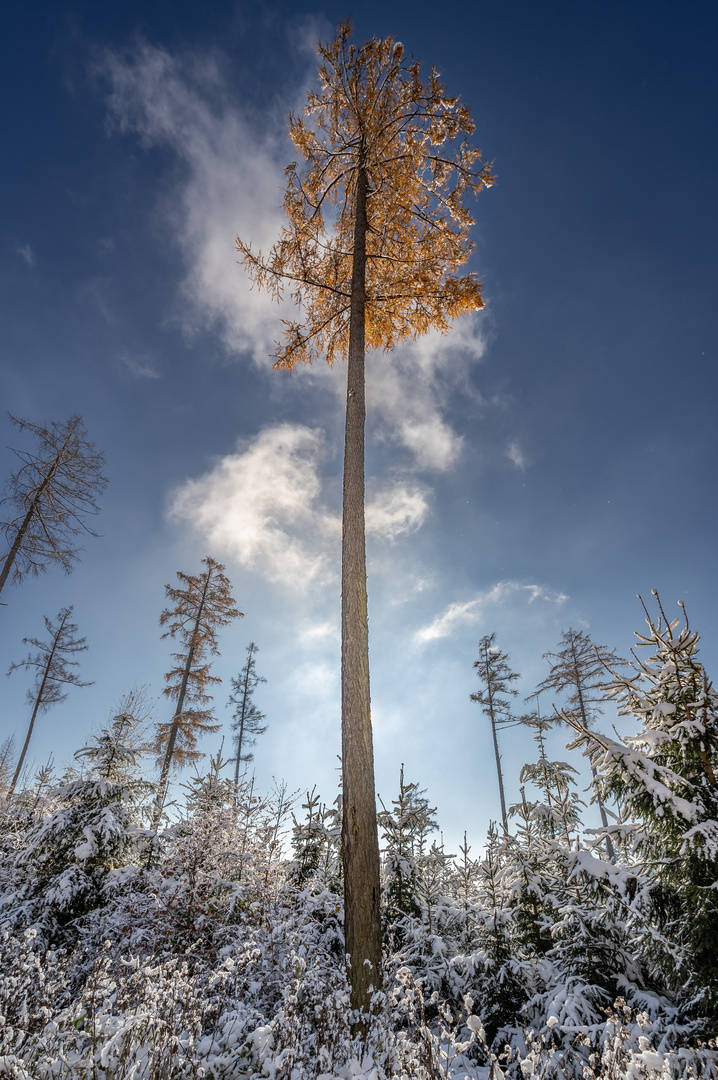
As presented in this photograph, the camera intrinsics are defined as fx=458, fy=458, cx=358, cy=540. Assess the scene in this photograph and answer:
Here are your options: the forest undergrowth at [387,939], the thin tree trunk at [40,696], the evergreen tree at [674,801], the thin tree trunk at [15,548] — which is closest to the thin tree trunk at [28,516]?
the thin tree trunk at [15,548]

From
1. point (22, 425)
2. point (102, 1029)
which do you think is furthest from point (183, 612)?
point (102, 1029)

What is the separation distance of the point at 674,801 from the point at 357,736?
2.71 m

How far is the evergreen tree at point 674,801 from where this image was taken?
3.30m

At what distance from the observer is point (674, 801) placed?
3447mm

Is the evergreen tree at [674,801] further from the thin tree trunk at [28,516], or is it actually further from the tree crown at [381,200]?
the thin tree trunk at [28,516]

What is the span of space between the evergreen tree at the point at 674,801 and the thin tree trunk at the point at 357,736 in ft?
6.91

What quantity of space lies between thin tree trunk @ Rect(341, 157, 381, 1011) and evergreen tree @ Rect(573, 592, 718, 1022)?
211 cm

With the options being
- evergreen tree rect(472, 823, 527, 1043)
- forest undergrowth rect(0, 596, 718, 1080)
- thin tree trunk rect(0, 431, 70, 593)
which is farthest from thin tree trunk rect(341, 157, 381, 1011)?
thin tree trunk rect(0, 431, 70, 593)

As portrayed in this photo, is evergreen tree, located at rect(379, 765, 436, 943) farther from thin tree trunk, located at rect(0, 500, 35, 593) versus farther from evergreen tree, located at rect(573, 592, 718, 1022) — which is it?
thin tree trunk, located at rect(0, 500, 35, 593)

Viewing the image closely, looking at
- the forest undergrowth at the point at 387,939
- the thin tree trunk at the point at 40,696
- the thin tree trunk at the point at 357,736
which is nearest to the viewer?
the forest undergrowth at the point at 387,939

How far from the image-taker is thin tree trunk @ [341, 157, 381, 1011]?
4059mm

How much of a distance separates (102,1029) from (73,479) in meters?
14.0

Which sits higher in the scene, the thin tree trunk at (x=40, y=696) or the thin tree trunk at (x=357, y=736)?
the thin tree trunk at (x=40, y=696)

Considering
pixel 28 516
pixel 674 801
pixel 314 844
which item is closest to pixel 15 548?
pixel 28 516
